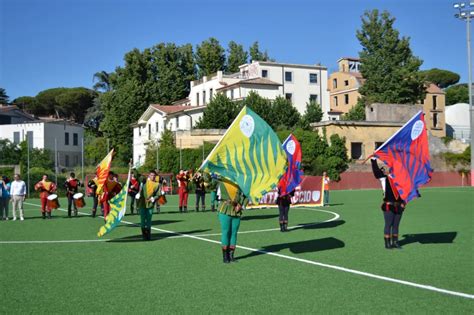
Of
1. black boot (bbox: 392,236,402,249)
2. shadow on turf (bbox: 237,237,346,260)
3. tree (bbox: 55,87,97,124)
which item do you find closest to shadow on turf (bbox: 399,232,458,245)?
black boot (bbox: 392,236,402,249)

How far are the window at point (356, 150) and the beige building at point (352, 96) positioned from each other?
22.5 meters

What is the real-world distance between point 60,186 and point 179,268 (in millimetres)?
37743

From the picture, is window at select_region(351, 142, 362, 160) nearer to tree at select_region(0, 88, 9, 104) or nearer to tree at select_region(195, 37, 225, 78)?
tree at select_region(195, 37, 225, 78)

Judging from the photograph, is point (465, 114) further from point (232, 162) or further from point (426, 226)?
point (232, 162)

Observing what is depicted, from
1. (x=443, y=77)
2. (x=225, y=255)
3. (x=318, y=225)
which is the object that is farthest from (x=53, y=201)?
(x=443, y=77)

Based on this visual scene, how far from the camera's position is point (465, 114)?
97062 millimetres

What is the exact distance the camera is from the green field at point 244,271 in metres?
8.32

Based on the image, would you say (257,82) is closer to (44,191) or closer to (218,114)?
(218,114)

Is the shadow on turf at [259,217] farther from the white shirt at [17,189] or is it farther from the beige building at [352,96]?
the beige building at [352,96]

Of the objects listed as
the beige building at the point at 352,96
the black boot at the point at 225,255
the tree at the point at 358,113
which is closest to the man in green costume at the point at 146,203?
the black boot at the point at 225,255

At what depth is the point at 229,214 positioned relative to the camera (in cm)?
1197

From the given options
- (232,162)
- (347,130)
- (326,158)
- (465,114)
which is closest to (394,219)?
(232,162)

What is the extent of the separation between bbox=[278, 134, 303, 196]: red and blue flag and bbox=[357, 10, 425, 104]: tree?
182 feet

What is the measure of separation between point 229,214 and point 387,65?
67.5 m
